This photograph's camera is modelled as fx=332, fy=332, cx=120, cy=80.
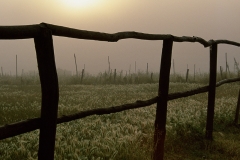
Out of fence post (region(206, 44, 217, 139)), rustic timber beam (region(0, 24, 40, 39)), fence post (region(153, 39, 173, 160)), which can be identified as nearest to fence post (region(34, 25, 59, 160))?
rustic timber beam (region(0, 24, 40, 39))

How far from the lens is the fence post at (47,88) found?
3.28 meters

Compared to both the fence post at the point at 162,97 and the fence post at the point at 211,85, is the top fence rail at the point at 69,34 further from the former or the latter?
the fence post at the point at 211,85

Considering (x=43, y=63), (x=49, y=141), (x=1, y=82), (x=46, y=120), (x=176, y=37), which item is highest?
(x=176, y=37)

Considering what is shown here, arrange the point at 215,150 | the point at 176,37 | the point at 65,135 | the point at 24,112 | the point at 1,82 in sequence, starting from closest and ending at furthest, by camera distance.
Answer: the point at 176,37 → the point at 215,150 → the point at 65,135 → the point at 24,112 → the point at 1,82

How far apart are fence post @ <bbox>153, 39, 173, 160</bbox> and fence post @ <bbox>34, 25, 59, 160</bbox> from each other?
2513mm

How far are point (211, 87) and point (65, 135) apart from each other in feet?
11.3

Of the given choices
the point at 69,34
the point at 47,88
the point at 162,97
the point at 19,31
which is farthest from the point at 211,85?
the point at 19,31

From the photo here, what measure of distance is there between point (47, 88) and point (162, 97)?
108 inches

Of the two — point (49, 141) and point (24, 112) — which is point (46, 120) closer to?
point (49, 141)

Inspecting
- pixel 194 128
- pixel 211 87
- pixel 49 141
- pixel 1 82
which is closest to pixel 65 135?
pixel 194 128

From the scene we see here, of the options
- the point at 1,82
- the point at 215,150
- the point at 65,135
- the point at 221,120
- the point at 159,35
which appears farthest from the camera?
the point at 1,82

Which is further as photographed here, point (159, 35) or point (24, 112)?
point (24, 112)

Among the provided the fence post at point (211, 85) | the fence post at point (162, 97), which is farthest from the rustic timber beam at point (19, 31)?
the fence post at point (211, 85)

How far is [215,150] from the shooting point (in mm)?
6895
